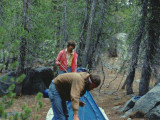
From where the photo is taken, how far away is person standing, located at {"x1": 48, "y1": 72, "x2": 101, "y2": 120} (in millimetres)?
3245

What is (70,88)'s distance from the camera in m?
3.60

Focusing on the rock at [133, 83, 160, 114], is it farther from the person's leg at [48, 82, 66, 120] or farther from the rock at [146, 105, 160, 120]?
the person's leg at [48, 82, 66, 120]

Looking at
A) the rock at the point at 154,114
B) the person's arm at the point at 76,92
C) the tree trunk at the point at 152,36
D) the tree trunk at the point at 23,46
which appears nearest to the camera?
the person's arm at the point at 76,92

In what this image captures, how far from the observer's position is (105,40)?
36.5 feet

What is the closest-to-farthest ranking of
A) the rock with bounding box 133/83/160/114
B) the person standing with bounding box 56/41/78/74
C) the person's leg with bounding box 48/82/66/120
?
the person's leg with bounding box 48/82/66/120, the rock with bounding box 133/83/160/114, the person standing with bounding box 56/41/78/74

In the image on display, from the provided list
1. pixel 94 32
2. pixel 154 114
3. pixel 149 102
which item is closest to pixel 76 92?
pixel 154 114

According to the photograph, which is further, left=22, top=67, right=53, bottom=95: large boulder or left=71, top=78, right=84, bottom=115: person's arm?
left=22, top=67, right=53, bottom=95: large boulder

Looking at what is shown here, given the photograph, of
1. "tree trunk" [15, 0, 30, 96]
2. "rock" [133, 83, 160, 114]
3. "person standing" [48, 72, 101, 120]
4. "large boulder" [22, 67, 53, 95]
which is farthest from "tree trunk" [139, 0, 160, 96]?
"person standing" [48, 72, 101, 120]

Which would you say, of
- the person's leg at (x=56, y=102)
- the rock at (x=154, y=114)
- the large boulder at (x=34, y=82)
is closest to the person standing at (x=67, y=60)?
the rock at (x=154, y=114)

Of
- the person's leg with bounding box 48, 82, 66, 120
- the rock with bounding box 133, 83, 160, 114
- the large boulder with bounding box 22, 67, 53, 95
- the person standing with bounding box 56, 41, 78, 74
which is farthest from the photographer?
the large boulder with bounding box 22, 67, 53, 95

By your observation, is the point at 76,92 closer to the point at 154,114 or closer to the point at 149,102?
the point at 154,114

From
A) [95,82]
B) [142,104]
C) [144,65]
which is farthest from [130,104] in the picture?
[95,82]

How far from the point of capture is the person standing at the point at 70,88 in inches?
128

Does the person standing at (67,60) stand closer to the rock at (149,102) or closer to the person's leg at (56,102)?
the rock at (149,102)
